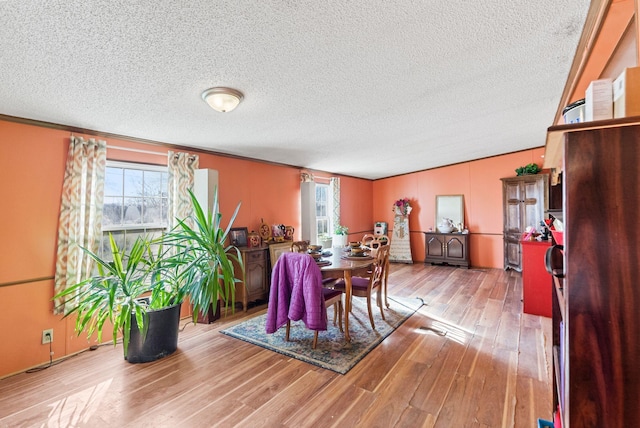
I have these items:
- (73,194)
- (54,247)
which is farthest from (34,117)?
(54,247)

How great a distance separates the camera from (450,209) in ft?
21.3

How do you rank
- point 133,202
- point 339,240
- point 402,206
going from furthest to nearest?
1. point 402,206
2. point 339,240
3. point 133,202

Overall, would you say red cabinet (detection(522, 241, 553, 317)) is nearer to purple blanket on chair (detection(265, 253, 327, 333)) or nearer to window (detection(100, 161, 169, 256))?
purple blanket on chair (detection(265, 253, 327, 333))

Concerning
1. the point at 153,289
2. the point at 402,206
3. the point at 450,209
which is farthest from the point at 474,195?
the point at 153,289

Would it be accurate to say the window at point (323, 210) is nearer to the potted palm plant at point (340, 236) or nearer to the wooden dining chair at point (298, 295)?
the potted palm plant at point (340, 236)

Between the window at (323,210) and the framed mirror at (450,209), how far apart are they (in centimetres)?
256

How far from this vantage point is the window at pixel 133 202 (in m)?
3.02

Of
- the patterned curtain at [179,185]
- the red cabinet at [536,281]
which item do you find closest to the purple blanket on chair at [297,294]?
the patterned curtain at [179,185]

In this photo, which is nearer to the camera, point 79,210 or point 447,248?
point 79,210

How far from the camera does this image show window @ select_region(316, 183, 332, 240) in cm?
610

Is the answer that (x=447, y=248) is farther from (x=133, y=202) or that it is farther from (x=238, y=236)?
(x=133, y=202)

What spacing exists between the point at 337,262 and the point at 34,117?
9.99ft

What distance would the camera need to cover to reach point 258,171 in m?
4.54

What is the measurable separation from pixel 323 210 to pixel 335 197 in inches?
15.6
